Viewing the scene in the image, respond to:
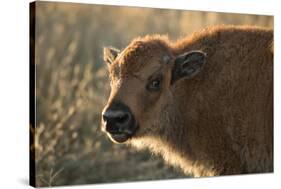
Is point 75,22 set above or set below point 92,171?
above

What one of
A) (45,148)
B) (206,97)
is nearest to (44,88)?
(45,148)

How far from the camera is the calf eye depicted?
673cm

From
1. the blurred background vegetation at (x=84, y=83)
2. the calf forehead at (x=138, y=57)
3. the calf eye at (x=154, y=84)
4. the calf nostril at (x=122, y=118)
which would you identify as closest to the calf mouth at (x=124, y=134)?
the calf nostril at (x=122, y=118)

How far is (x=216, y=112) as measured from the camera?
691 centimetres

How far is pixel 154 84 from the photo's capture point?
22.2 feet

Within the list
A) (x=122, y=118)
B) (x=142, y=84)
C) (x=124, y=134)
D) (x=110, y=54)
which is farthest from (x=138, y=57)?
(x=124, y=134)

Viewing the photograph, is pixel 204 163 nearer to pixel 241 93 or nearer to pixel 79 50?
pixel 241 93

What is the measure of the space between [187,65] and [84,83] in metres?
1.87

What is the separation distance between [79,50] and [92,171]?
161 cm

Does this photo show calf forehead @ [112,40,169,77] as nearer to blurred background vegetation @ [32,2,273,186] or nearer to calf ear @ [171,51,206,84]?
calf ear @ [171,51,206,84]

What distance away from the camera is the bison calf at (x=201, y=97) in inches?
266

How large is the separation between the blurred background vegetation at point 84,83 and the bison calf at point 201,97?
0.68m

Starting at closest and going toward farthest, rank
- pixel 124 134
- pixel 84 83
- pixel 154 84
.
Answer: pixel 124 134, pixel 154 84, pixel 84 83

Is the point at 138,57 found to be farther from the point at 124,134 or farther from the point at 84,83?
the point at 84,83
